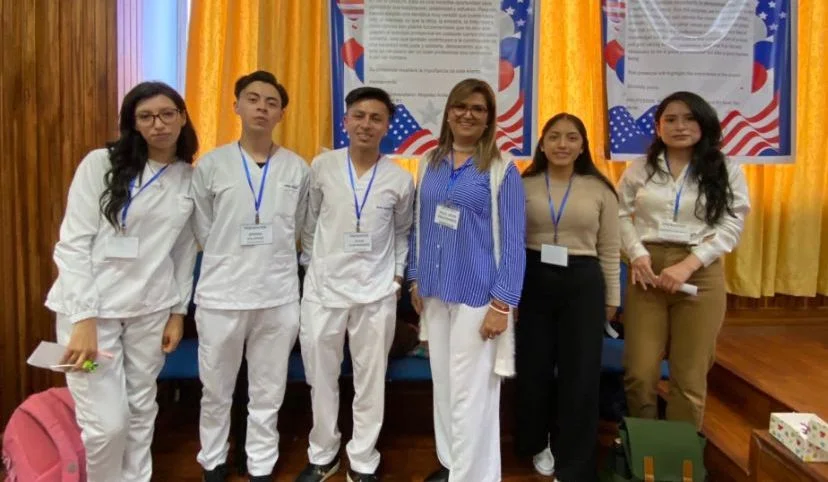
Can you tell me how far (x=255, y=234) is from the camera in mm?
2176

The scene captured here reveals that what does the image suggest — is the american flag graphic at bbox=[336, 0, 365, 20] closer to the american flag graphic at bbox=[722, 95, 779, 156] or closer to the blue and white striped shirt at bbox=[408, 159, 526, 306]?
the blue and white striped shirt at bbox=[408, 159, 526, 306]

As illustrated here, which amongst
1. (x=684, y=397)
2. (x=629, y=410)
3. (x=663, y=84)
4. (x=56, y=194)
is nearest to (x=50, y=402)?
(x=56, y=194)

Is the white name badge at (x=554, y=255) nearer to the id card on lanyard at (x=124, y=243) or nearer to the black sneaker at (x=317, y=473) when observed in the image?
the black sneaker at (x=317, y=473)

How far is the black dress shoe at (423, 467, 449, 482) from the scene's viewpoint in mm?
2346

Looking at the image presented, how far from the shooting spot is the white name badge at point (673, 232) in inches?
88.5

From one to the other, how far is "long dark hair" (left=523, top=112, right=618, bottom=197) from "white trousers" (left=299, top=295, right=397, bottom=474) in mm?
798

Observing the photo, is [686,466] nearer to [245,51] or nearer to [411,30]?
[411,30]

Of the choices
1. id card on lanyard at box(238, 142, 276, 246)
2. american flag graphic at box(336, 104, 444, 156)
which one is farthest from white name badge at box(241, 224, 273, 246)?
american flag graphic at box(336, 104, 444, 156)

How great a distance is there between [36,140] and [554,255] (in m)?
2.28

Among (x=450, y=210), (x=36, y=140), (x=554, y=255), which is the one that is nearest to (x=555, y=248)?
(x=554, y=255)

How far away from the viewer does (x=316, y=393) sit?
2324 mm

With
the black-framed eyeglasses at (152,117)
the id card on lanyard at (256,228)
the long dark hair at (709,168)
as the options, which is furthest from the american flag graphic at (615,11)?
the black-framed eyeglasses at (152,117)

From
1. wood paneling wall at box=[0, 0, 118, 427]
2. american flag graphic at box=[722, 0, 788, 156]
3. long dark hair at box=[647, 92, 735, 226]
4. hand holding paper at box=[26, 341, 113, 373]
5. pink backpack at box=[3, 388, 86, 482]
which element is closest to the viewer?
hand holding paper at box=[26, 341, 113, 373]

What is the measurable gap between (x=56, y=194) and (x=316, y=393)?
4.90 feet
